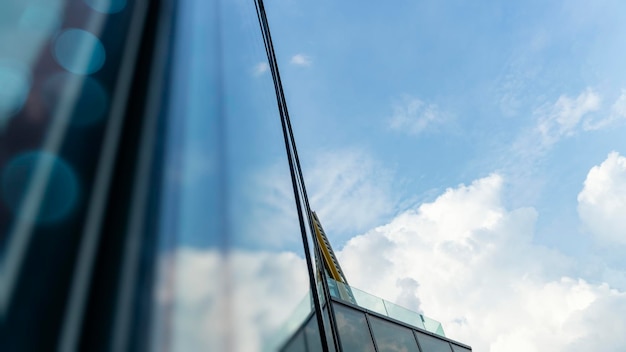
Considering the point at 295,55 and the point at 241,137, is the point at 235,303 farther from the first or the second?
the point at 295,55

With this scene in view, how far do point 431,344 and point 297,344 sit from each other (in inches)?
321

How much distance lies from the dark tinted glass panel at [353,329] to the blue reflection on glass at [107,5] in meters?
5.93

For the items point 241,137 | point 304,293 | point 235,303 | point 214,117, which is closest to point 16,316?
point 235,303

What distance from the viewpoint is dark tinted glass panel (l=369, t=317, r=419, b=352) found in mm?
7188

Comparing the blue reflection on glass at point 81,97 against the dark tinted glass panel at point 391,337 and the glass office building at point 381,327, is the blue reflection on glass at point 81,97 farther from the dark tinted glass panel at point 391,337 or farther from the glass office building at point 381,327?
the dark tinted glass panel at point 391,337

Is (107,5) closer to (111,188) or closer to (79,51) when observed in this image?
(79,51)

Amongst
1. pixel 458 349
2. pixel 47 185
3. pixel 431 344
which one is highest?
pixel 458 349

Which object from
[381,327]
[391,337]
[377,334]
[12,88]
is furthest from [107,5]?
[391,337]

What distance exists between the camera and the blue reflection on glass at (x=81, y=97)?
0.49m

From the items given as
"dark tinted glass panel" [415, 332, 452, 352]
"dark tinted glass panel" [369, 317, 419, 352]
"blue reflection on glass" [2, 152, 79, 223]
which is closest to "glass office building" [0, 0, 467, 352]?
"blue reflection on glass" [2, 152, 79, 223]

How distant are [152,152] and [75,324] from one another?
286 mm

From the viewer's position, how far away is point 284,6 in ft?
18.3

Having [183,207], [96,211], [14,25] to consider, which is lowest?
[96,211]

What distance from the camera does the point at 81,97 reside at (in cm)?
53
